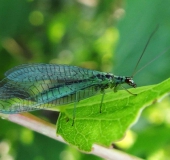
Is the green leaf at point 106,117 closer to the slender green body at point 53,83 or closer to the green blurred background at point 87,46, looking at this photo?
the slender green body at point 53,83

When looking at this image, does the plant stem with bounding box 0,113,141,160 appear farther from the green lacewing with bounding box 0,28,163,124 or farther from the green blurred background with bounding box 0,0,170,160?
the green blurred background with bounding box 0,0,170,160

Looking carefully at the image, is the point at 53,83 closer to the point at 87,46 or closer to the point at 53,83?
the point at 53,83

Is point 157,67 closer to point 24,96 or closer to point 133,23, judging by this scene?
point 133,23

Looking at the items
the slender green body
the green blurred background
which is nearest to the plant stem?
the slender green body

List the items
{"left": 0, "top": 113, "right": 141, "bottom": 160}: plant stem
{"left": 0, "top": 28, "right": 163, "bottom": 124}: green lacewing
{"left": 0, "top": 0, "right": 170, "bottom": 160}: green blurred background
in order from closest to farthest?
1. {"left": 0, "top": 113, "right": 141, "bottom": 160}: plant stem
2. {"left": 0, "top": 28, "right": 163, "bottom": 124}: green lacewing
3. {"left": 0, "top": 0, "right": 170, "bottom": 160}: green blurred background

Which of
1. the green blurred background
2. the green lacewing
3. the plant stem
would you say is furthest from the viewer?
the green blurred background

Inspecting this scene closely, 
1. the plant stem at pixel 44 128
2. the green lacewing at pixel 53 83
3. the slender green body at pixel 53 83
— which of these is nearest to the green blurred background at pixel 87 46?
→ the green lacewing at pixel 53 83

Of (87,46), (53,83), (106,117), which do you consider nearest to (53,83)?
(53,83)
